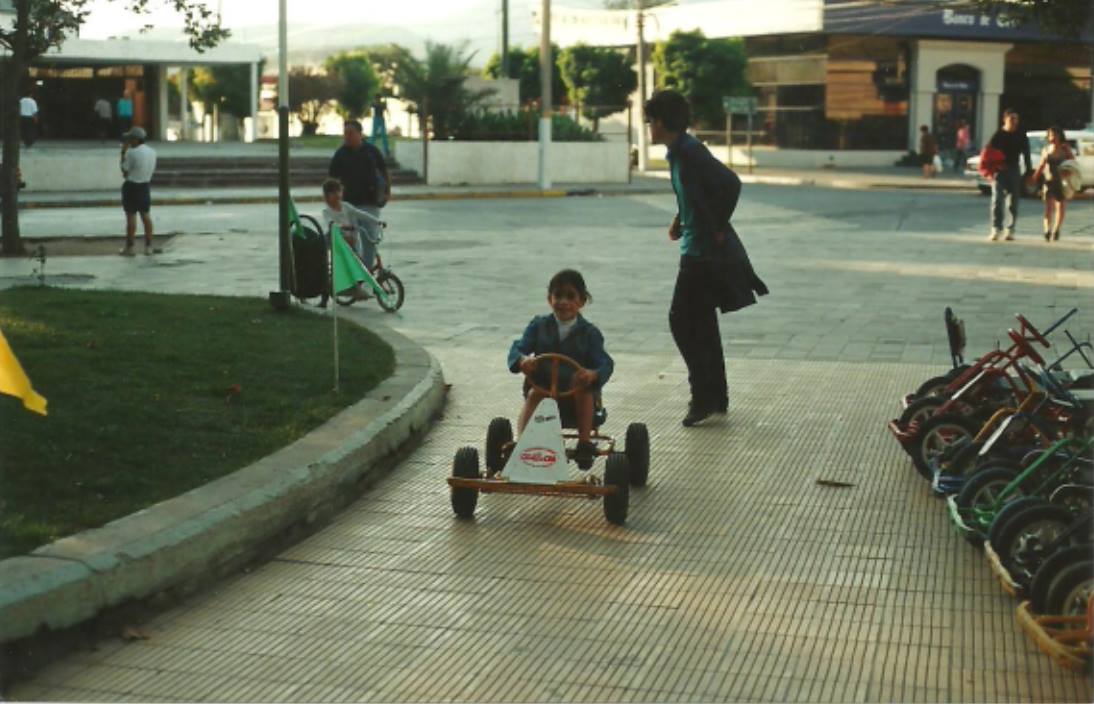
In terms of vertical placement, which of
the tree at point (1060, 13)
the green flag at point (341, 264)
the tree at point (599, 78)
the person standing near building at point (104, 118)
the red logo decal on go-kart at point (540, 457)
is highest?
the tree at point (599, 78)

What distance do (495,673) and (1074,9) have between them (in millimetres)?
5525

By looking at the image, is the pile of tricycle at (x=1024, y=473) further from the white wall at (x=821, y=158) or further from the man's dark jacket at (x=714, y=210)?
the white wall at (x=821, y=158)

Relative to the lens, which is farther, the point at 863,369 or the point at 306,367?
the point at 863,369

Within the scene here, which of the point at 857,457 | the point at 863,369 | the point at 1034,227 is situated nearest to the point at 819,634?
the point at 857,457

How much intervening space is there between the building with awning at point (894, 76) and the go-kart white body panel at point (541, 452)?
51.3 metres

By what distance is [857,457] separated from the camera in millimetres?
8406

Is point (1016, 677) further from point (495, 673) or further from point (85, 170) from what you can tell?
point (85, 170)

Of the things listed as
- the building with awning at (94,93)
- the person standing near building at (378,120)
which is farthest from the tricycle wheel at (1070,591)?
the building with awning at (94,93)

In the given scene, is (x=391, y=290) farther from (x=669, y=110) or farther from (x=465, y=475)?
(x=465, y=475)

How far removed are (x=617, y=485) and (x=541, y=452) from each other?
0.35m

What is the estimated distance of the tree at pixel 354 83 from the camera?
238 feet

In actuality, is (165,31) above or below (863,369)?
above

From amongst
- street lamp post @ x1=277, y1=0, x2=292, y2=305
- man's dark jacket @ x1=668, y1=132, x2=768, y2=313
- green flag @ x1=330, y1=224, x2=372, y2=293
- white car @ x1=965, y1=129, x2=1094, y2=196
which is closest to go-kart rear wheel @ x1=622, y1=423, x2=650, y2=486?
man's dark jacket @ x1=668, y1=132, x2=768, y2=313

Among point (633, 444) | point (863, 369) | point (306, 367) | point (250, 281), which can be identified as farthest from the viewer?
point (250, 281)
